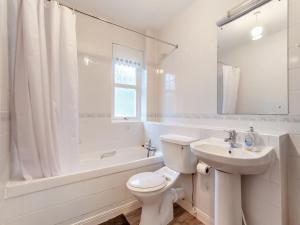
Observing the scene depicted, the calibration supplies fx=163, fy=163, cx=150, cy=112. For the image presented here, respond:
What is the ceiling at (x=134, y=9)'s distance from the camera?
2184mm

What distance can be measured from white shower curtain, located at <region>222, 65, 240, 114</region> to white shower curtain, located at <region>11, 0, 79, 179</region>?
1.59m

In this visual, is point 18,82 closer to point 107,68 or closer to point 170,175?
point 107,68

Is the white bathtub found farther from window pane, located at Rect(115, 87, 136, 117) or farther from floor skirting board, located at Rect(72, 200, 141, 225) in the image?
window pane, located at Rect(115, 87, 136, 117)

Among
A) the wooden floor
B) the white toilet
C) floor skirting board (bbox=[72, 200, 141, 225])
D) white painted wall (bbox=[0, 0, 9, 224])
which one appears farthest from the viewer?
the wooden floor

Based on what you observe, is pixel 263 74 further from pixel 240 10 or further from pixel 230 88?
pixel 240 10

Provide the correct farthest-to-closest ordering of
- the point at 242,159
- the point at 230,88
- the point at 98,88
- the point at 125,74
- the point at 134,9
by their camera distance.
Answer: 1. the point at 125,74
2. the point at 98,88
3. the point at 134,9
4. the point at 230,88
5. the point at 242,159

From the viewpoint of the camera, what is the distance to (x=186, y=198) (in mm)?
1931

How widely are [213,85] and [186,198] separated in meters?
1.37

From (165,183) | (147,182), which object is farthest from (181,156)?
(147,182)

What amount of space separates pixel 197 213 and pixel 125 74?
2.28m

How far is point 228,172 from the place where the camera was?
47.1 inches

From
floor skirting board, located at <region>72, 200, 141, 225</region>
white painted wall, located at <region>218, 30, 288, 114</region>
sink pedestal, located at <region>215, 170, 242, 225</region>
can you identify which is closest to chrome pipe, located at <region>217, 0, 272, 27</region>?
white painted wall, located at <region>218, 30, 288, 114</region>

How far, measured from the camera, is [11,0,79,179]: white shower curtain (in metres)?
1.35

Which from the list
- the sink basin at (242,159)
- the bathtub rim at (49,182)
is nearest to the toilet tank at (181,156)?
the sink basin at (242,159)
